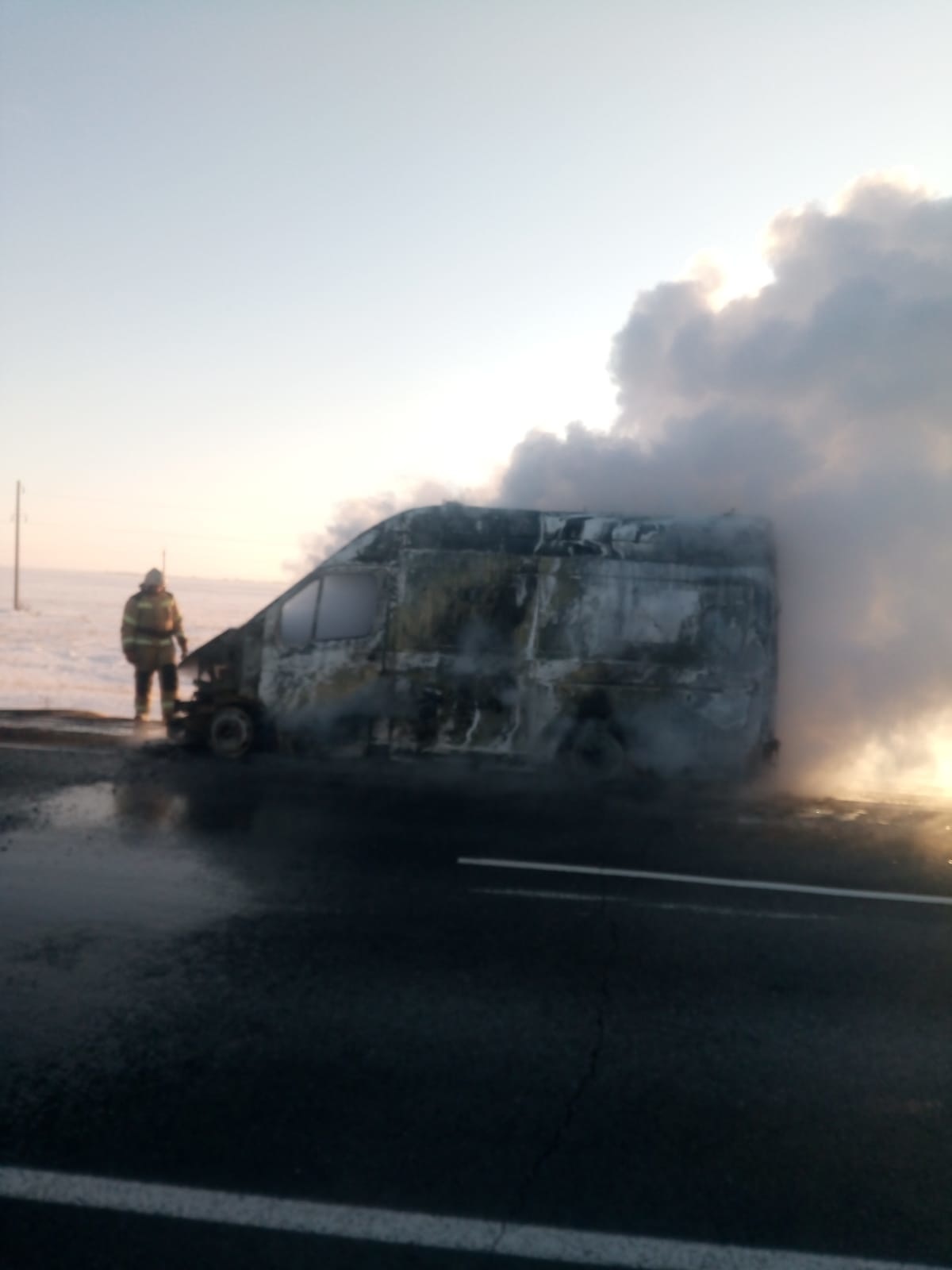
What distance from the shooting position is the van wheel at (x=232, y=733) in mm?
10172

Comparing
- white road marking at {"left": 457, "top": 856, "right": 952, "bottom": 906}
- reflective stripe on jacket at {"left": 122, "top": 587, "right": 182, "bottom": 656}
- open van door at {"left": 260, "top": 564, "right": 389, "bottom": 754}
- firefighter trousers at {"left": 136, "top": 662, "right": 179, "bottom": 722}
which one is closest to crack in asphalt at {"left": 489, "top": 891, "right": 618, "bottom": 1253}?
white road marking at {"left": 457, "top": 856, "right": 952, "bottom": 906}

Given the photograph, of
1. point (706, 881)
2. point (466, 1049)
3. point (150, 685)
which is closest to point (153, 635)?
point (150, 685)

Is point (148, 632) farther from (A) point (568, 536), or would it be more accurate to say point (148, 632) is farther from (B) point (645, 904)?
(B) point (645, 904)

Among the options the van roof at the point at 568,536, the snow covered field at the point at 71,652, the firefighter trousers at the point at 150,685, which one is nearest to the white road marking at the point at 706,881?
the van roof at the point at 568,536

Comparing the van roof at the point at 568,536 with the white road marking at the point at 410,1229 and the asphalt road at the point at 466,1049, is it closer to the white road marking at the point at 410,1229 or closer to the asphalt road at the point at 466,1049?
the asphalt road at the point at 466,1049

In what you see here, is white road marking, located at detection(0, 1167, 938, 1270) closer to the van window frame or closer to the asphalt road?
the asphalt road

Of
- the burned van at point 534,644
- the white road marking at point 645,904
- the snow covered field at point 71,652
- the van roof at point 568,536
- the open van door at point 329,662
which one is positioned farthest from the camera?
the snow covered field at point 71,652

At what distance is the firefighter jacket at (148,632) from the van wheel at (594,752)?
492cm

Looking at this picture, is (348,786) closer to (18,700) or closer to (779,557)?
(779,557)

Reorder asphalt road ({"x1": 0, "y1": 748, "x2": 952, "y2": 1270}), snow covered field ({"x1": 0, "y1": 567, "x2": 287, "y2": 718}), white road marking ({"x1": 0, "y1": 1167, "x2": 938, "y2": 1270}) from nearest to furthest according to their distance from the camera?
white road marking ({"x1": 0, "y1": 1167, "x2": 938, "y2": 1270}) < asphalt road ({"x1": 0, "y1": 748, "x2": 952, "y2": 1270}) < snow covered field ({"x1": 0, "y1": 567, "x2": 287, "y2": 718})

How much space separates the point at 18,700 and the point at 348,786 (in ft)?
29.7

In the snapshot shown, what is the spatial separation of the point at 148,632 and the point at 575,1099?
9.38 metres

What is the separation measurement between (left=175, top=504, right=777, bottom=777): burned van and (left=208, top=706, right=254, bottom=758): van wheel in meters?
0.03

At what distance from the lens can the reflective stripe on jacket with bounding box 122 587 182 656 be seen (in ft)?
39.4
